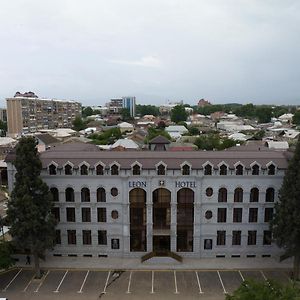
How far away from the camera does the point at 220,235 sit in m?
46.1

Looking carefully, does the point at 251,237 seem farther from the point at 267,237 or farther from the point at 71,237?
the point at 71,237

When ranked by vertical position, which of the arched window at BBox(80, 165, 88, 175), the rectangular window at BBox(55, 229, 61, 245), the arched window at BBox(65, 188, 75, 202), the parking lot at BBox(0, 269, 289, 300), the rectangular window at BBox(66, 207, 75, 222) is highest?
the arched window at BBox(80, 165, 88, 175)

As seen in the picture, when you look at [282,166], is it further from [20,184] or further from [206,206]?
[20,184]

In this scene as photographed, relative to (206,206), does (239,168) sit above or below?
above

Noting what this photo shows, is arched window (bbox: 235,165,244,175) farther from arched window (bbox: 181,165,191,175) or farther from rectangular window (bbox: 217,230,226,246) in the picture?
rectangular window (bbox: 217,230,226,246)

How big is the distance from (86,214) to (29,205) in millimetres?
8849

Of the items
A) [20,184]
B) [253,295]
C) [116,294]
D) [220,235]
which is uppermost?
[20,184]

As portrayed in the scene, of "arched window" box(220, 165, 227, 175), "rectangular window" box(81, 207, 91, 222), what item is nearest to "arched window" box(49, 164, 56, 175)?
"rectangular window" box(81, 207, 91, 222)

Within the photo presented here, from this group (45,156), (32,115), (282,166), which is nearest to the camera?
(282,166)

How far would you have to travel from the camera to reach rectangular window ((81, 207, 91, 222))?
151 feet

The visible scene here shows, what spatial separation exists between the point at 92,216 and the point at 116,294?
444 inches

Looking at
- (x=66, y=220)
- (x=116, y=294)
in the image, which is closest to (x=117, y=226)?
(x=66, y=220)

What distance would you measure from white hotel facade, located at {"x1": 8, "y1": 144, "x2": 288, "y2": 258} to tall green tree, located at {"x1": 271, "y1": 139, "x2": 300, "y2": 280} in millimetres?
4464

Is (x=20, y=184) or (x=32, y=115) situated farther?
(x=32, y=115)
